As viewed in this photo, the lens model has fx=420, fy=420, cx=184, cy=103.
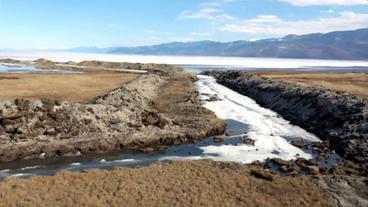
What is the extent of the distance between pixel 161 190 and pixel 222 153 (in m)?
11.5

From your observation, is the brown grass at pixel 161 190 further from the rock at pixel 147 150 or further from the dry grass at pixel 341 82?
the dry grass at pixel 341 82

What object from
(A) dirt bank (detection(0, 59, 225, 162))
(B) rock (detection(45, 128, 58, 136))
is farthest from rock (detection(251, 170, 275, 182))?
(B) rock (detection(45, 128, 58, 136))

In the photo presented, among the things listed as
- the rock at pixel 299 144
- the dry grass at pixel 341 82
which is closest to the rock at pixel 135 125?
the rock at pixel 299 144

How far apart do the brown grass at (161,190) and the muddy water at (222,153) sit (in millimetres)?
3782

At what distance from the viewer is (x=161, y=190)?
23.3m

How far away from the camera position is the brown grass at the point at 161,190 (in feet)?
70.9

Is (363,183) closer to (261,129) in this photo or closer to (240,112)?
(261,129)

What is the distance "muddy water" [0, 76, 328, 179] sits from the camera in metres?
29.6

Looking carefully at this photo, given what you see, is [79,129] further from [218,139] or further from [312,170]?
[312,170]

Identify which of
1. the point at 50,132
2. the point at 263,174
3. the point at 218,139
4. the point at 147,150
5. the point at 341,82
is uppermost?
the point at 341,82

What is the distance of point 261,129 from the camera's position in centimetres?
4422

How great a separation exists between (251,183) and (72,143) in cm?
1619

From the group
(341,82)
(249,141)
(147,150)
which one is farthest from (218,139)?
(341,82)

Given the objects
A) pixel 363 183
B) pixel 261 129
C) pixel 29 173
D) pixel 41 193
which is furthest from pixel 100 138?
pixel 363 183
